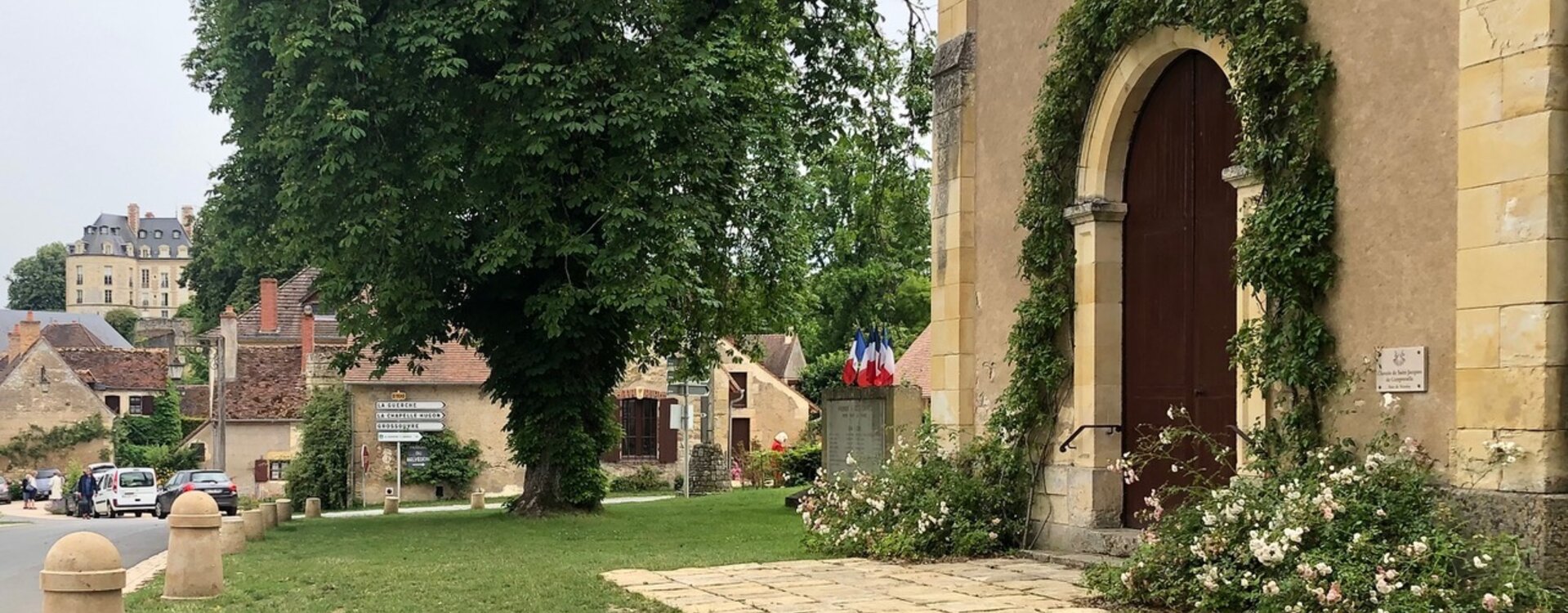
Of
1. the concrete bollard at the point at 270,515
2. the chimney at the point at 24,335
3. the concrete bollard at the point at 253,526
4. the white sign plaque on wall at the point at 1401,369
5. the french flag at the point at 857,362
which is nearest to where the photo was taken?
the white sign plaque on wall at the point at 1401,369

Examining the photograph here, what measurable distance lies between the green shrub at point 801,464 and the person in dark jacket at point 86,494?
20743mm

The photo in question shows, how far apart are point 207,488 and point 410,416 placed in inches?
210

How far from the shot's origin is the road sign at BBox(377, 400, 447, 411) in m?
36.4

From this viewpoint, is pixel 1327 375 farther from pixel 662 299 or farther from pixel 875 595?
pixel 662 299

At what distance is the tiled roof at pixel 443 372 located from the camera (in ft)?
121

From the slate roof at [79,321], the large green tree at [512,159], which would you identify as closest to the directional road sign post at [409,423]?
the large green tree at [512,159]

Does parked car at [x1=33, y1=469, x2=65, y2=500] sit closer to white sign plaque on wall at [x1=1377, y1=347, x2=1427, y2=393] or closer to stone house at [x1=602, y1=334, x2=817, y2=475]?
stone house at [x1=602, y1=334, x2=817, y2=475]

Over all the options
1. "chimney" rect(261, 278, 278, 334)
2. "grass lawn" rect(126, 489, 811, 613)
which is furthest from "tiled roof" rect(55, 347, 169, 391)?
"grass lawn" rect(126, 489, 811, 613)

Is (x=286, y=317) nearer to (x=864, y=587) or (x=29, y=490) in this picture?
(x=29, y=490)

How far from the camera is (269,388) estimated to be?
4500 centimetres

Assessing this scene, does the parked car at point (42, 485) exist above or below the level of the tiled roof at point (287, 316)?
below

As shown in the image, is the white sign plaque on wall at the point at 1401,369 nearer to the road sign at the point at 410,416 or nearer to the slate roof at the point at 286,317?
the road sign at the point at 410,416

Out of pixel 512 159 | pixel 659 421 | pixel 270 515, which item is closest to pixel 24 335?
pixel 659 421

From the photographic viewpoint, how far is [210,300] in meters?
59.2
